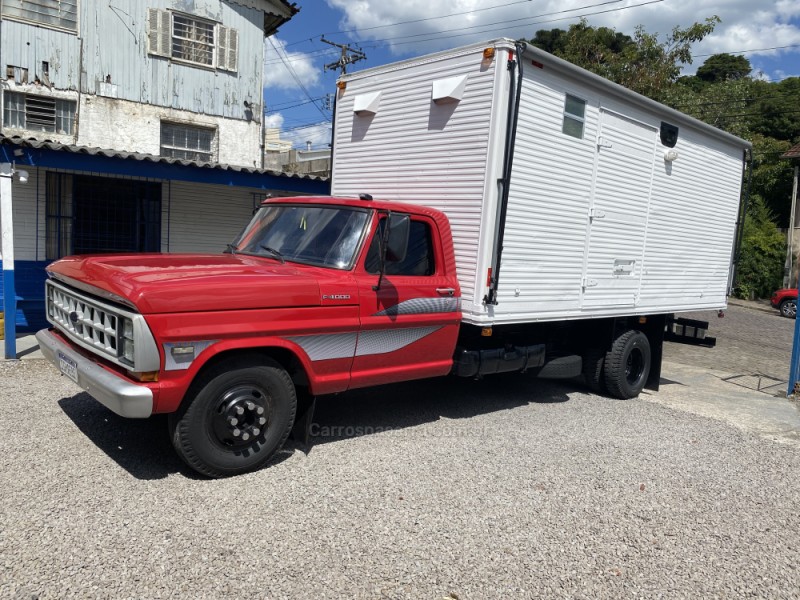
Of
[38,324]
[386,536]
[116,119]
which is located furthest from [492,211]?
[116,119]

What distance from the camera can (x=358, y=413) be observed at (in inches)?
251

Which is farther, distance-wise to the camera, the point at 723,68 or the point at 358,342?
the point at 723,68

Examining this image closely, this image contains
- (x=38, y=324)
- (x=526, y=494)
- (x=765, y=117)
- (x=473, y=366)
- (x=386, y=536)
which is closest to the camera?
(x=386, y=536)

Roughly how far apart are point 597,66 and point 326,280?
56.6 ft

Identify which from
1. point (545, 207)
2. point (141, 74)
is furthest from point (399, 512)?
point (141, 74)

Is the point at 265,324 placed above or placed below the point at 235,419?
above

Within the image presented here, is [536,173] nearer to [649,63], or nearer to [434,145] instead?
[434,145]

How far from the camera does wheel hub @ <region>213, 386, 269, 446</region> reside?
4.40 m

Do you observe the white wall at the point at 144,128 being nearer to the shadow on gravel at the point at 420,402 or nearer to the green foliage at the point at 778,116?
the shadow on gravel at the point at 420,402

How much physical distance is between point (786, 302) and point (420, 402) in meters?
19.4

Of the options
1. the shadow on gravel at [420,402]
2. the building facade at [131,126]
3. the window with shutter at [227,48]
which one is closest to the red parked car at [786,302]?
the shadow on gravel at [420,402]

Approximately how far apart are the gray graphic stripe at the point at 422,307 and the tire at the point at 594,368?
2.72 metres

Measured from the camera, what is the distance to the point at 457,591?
3.36 metres

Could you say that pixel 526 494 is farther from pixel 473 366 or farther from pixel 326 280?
pixel 326 280
